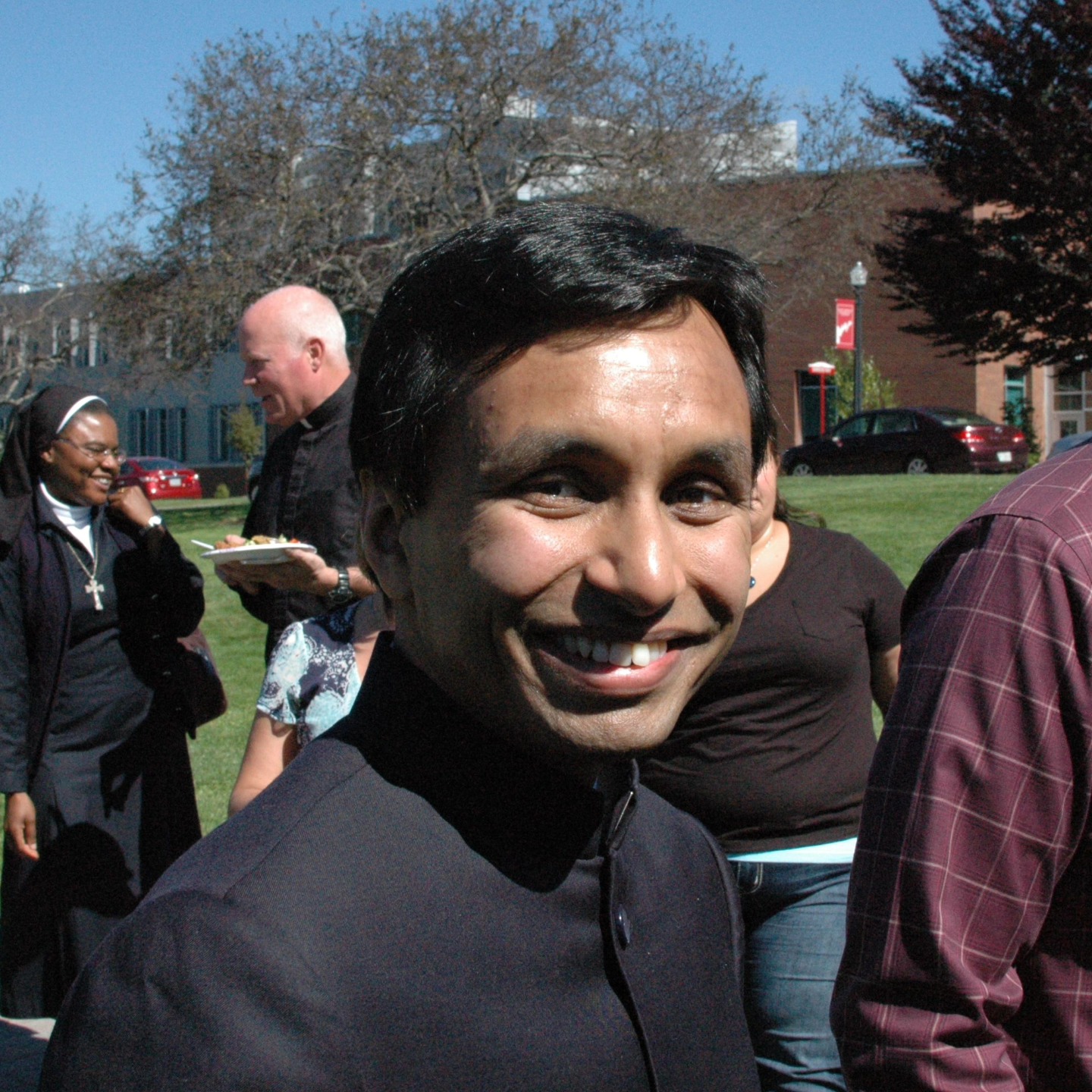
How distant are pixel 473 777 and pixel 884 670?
249cm

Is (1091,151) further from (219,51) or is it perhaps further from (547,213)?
(547,213)

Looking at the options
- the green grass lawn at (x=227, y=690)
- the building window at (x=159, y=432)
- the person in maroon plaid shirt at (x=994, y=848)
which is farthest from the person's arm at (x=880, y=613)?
the building window at (x=159, y=432)

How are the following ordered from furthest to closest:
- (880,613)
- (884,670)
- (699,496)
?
(884,670) → (880,613) → (699,496)

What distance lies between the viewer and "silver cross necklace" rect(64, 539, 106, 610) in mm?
4699

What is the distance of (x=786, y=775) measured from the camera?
3.25 metres

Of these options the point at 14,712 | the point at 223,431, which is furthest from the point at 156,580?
the point at 223,431

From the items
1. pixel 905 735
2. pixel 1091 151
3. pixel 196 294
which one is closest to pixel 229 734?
pixel 905 735

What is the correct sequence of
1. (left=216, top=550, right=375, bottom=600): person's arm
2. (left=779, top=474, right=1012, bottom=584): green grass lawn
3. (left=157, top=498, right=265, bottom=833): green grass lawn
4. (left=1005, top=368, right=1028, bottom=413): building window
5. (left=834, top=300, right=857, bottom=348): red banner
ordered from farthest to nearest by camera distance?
1. (left=1005, top=368, right=1028, bottom=413): building window
2. (left=834, top=300, right=857, bottom=348): red banner
3. (left=779, top=474, right=1012, bottom=584): green grass lawn
4. (left=157, top=498, right=265, bottom=833): green grass lawn
5. (left=216, top=550, right=375, bottom=600): person's arm

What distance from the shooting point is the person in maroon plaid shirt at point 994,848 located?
1626mm

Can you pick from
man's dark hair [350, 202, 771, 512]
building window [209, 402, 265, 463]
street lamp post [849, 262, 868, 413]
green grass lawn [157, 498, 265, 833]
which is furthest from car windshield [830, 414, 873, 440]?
building window [209, 402, 265, 463]

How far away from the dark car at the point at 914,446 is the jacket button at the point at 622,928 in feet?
78.3

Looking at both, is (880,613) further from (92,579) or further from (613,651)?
(92,579)

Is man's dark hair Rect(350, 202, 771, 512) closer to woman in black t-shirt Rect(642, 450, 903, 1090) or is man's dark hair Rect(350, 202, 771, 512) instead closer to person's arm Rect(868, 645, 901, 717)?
woman in black t-shirt Rect(642, 450, 903, 1090)

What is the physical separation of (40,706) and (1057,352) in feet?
73.7
